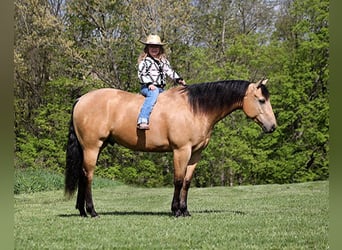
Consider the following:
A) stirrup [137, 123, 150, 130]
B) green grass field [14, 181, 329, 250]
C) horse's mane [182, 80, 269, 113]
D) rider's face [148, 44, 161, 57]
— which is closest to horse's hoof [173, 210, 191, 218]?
green grass field [14, 181, 329, 250]

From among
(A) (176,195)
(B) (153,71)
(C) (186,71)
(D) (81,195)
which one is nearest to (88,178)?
(D) (81,195)

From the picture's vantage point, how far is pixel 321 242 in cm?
419

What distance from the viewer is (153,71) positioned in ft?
21.0

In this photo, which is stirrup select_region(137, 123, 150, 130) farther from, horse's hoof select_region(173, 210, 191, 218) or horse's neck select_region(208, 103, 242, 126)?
horse's hoof select_region(173, 210, 191, 218)

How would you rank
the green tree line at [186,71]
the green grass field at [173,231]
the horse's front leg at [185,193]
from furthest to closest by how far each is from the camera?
the green tree line at [186,71]
the horse's front leg at [185,193]
the green grass field at [173,231]

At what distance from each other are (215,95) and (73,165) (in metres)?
2.04

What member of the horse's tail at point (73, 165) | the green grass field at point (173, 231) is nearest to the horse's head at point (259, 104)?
the green grass field at point (173, 231)

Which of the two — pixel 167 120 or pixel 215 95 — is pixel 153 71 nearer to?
A: pixel 167 120

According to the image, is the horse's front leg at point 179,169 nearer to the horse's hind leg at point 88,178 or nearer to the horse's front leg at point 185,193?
the horse's front leg at point 185,193

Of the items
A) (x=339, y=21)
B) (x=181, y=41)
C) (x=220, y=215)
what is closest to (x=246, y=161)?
(x=181, y=41)

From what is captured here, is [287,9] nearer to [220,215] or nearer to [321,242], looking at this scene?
[220,215]

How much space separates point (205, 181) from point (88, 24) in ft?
22.9

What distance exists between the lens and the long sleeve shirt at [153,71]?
6402 mm

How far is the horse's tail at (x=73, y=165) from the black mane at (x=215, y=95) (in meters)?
1.59
